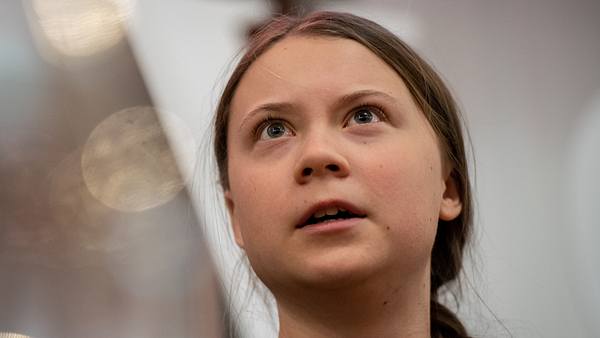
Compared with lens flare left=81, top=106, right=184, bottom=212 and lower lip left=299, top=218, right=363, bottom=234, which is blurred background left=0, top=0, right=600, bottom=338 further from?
lower lip left=299, top=218, right=363, bottom=234

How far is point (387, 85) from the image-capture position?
92 centimetres

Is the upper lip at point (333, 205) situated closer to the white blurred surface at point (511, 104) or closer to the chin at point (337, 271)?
the chin at point (337, 271)

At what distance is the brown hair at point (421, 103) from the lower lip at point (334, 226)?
227 millimetres

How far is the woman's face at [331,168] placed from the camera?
0.81m

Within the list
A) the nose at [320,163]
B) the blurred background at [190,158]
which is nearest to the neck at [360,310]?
the nose at [320,163]

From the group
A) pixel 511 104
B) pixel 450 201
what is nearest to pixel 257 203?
pixel 450 201

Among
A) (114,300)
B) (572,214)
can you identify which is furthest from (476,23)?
(114,300)

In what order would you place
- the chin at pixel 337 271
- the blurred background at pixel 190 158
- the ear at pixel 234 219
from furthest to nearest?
1. the blurred background at pixel 190 158
2. the ear at pixel 234 219
3. the chin at pixel 337 271

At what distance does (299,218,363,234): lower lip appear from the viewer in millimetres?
797

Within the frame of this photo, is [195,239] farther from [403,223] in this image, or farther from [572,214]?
[572,214]

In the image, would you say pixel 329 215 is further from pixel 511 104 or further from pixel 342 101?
pixel 511 104

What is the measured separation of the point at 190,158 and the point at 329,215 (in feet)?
1.90

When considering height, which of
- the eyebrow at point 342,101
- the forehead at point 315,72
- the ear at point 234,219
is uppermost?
the forehead at point 315,72

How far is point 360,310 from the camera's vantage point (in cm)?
86
